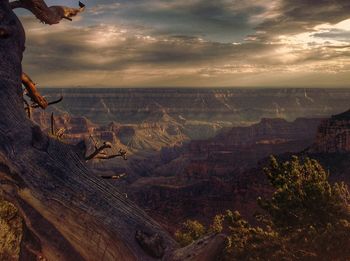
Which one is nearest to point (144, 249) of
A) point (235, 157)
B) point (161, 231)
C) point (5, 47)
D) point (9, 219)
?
point (161, 231)

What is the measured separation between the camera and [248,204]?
194 ft

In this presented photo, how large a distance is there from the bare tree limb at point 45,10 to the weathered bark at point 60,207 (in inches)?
49.8

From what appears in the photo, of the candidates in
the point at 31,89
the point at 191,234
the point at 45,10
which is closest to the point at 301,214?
the point at 31,89

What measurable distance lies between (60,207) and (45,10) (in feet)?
7.81

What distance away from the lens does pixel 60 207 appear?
3.57 meters

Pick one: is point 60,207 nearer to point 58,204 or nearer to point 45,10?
point 58,204

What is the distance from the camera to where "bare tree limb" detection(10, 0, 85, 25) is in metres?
4.66

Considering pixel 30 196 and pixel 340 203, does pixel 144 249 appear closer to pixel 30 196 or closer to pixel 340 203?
pixel 30 196

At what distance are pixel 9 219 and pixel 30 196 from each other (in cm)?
149

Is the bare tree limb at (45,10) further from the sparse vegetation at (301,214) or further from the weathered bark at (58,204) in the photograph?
the sparse vegetation at (301,214)

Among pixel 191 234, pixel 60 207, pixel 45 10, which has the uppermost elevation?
pixel 45 10

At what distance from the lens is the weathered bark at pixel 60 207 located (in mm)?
3568

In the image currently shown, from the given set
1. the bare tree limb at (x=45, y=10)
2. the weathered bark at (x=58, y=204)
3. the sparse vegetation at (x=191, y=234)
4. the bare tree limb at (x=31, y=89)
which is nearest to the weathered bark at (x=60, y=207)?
the weathered bark at (x=58, y=204)

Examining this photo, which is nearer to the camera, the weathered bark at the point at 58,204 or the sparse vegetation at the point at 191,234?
the weathered bark at the point at 58,204
